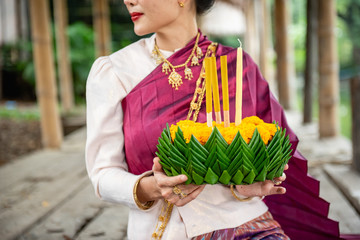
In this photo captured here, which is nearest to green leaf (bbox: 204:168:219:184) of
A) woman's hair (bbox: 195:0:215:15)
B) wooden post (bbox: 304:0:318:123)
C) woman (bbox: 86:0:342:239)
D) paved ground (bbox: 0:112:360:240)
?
woman (bbox: 86:0:342:239)

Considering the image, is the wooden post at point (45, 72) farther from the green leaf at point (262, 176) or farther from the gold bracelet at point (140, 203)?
the green leaf at point (262, 176)

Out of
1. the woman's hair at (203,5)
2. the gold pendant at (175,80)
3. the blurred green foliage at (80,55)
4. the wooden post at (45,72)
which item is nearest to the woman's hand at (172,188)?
the gold pendant at (175,80)

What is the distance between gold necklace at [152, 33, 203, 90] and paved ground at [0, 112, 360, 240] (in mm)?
1557

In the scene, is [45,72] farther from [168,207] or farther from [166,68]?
[168,207]

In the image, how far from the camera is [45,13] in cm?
593

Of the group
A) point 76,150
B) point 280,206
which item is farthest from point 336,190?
point 76,150

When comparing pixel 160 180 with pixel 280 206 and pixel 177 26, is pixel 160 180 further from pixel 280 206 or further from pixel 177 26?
pixel 280 206

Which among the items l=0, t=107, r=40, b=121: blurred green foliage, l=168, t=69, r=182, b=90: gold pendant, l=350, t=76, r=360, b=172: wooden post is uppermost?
l=168, t=69, r=182, b=90: gold pendant

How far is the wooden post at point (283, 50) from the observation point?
843cm

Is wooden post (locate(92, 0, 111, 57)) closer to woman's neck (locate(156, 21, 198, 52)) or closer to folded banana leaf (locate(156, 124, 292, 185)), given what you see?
woman's neck (locate(156, 21, 198, 52))

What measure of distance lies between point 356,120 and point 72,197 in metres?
2.51

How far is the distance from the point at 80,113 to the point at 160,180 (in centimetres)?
917

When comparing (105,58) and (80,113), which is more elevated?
(105,58)

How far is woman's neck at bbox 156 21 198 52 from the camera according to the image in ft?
5.42
